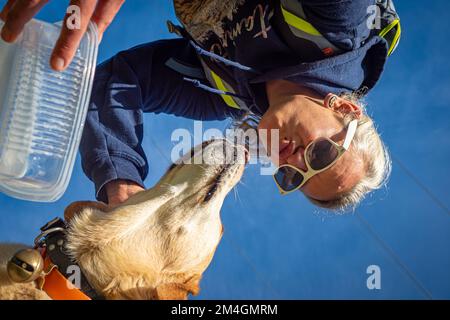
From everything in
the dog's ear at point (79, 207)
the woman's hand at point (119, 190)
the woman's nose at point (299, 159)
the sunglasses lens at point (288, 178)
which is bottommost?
the dog's ear at point (79, 207)

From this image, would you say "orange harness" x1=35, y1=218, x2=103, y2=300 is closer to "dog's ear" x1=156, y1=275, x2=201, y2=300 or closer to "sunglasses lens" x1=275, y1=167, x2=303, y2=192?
"dog's ear" x1=156, y1=275, x2=201, y2=300

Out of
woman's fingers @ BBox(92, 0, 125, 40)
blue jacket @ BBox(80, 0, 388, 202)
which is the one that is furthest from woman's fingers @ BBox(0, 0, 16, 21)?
blue jacket @ BBox(80, 0, 388, 202)

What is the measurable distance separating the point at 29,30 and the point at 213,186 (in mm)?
816

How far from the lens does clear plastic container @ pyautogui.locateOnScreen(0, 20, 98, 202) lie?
4.75 ft

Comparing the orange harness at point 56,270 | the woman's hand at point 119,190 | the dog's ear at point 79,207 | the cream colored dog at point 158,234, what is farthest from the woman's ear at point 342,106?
the orange harness at point 56,270

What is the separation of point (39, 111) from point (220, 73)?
93cm

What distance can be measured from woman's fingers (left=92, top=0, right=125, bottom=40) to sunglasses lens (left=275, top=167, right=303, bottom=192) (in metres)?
0.97

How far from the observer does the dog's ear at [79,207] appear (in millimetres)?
1742

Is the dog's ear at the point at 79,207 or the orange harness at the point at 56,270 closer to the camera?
the orange harness at the point at 56,270

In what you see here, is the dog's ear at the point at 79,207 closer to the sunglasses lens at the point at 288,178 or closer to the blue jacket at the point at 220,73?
the blue jacket at the point at 220,73

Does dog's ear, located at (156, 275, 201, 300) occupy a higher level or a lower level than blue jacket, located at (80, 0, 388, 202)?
lower

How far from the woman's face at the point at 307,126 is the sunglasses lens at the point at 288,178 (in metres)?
0.04

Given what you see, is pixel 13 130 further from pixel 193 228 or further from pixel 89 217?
pixel 193 228

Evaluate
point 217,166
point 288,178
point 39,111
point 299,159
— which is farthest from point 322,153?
point 39,111
